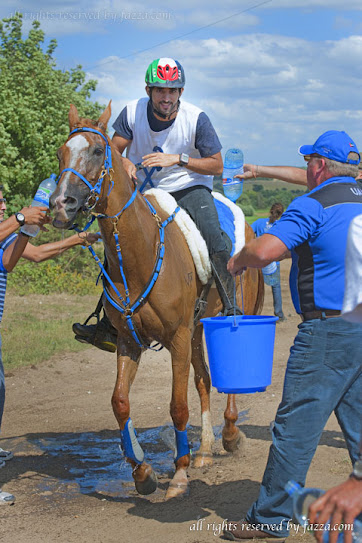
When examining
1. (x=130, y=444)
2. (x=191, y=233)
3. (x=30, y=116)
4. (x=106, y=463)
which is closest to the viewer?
(x=130, y=444)

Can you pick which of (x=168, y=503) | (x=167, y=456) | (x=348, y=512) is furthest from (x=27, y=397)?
(x=348, y=512)

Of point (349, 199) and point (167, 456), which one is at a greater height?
point (349, 199)

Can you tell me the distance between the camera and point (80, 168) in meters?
5.43

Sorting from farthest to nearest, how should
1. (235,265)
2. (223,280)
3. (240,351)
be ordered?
(223,280) < (240,351) < (235,265)

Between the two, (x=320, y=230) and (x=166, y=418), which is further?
(x=166, y=418)

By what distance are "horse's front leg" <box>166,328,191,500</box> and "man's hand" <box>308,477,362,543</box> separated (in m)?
3.81

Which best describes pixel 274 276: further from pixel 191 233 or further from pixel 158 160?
pixel 158 160

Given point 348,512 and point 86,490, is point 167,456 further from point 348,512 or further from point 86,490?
point 348,512

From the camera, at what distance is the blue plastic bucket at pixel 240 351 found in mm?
5340

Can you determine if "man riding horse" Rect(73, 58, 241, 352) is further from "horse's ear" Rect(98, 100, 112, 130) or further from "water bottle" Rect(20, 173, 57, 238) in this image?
"water bottle" Rect(20, 173, 57, 238)

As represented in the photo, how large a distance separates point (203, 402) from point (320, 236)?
378 cm

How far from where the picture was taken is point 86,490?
6.46 m

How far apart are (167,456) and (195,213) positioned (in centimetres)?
254

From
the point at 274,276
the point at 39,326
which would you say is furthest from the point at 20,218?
the point at 274,276
